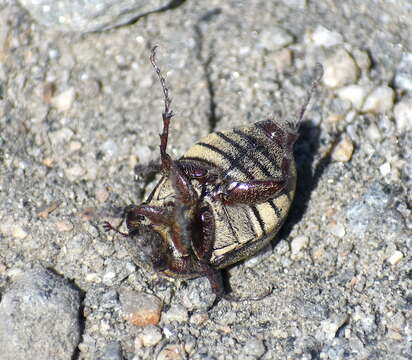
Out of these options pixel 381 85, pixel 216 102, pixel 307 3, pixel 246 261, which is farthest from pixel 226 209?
pixel 307 3

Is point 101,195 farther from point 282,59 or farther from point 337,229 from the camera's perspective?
point 282,59

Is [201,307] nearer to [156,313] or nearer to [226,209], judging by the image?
[156,313]

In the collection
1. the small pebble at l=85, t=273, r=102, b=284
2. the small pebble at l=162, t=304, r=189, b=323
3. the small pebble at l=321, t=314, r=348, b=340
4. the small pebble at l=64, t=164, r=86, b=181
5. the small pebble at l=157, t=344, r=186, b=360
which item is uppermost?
the small pebble at l=64, t=164, r=86, b=181

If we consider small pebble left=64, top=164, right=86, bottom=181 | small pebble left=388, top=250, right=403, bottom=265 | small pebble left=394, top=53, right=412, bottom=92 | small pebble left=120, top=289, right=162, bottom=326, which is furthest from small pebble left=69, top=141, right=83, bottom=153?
small pebble left=394, top=53, right=412, bottom=92

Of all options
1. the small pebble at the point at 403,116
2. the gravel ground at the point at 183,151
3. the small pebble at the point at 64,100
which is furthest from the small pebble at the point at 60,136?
the small pebble at the point at 403,116

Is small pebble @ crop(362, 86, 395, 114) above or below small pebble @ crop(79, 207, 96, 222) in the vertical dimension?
above

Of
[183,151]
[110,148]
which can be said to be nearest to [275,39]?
[183,151]

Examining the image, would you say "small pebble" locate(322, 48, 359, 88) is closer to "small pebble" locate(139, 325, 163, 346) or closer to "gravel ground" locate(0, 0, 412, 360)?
"gravel ground" locate(0, 0, 412, 360)
